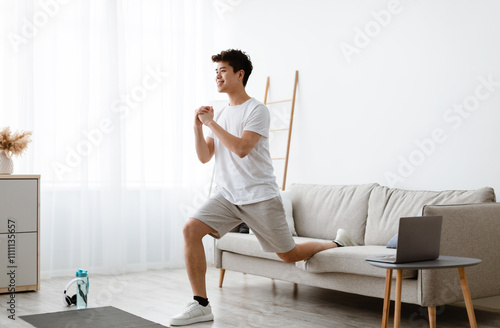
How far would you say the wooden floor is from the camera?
3238 millimetres

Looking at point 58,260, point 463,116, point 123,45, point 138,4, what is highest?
point 138,4

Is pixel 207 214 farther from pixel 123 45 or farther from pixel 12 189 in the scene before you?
pixel 123 45

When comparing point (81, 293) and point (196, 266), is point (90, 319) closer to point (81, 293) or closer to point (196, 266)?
point (81, 293)

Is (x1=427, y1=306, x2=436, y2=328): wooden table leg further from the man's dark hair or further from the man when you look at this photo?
the man's dark hair

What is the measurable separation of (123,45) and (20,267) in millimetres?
2111

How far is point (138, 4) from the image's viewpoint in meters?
5.48

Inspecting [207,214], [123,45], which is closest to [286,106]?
[123,45]

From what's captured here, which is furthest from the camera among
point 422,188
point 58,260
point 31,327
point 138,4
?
point 138,4

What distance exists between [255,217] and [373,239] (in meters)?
1.00
